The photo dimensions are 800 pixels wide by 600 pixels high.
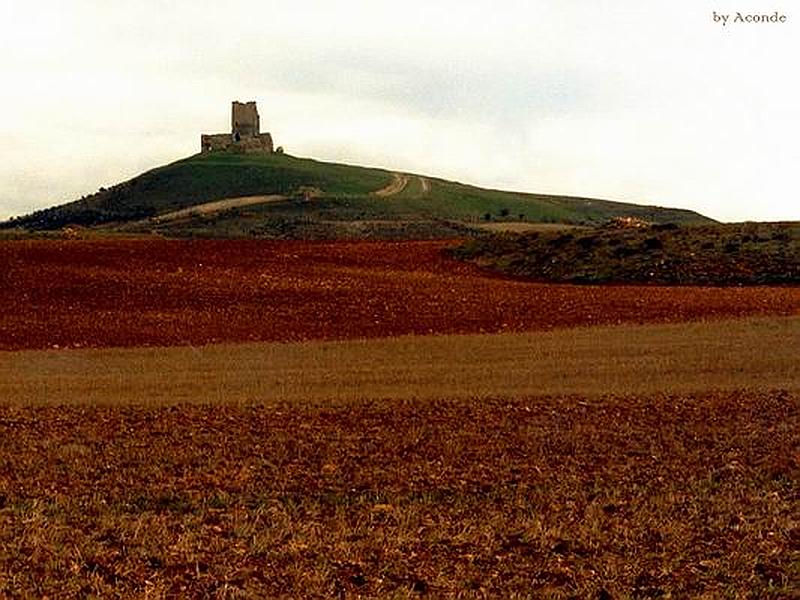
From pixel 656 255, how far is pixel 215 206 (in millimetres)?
103754

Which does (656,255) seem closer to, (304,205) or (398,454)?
(398,454)

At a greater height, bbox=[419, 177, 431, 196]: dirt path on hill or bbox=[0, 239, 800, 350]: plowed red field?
bbox=[419, 177, 431, 196]: dirt path on hill

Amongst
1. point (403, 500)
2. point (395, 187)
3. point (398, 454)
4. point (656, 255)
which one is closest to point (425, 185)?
point (395, 187)

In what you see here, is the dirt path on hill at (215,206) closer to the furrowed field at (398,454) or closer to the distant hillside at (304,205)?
the distant hillside at (304,205)

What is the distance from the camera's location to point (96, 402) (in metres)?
19.4

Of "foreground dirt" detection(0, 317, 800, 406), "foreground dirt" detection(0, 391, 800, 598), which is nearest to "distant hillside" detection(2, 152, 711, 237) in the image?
"foreground dirt" detection(0, 317, 800, 406)

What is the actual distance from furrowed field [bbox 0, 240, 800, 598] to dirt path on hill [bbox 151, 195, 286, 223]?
326ft

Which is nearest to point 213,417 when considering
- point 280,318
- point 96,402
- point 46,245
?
point 96,402

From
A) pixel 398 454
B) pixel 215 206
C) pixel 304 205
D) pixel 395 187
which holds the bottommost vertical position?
pixel 398 454

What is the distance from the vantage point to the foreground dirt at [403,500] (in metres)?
9.19

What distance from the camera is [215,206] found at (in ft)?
473

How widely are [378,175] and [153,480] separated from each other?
17511 centimetres

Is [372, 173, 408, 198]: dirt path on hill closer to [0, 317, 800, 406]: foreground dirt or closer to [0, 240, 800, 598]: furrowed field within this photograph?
[0, 240, 800, 598]: furrowed field

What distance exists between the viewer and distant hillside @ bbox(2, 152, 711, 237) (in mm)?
110500
